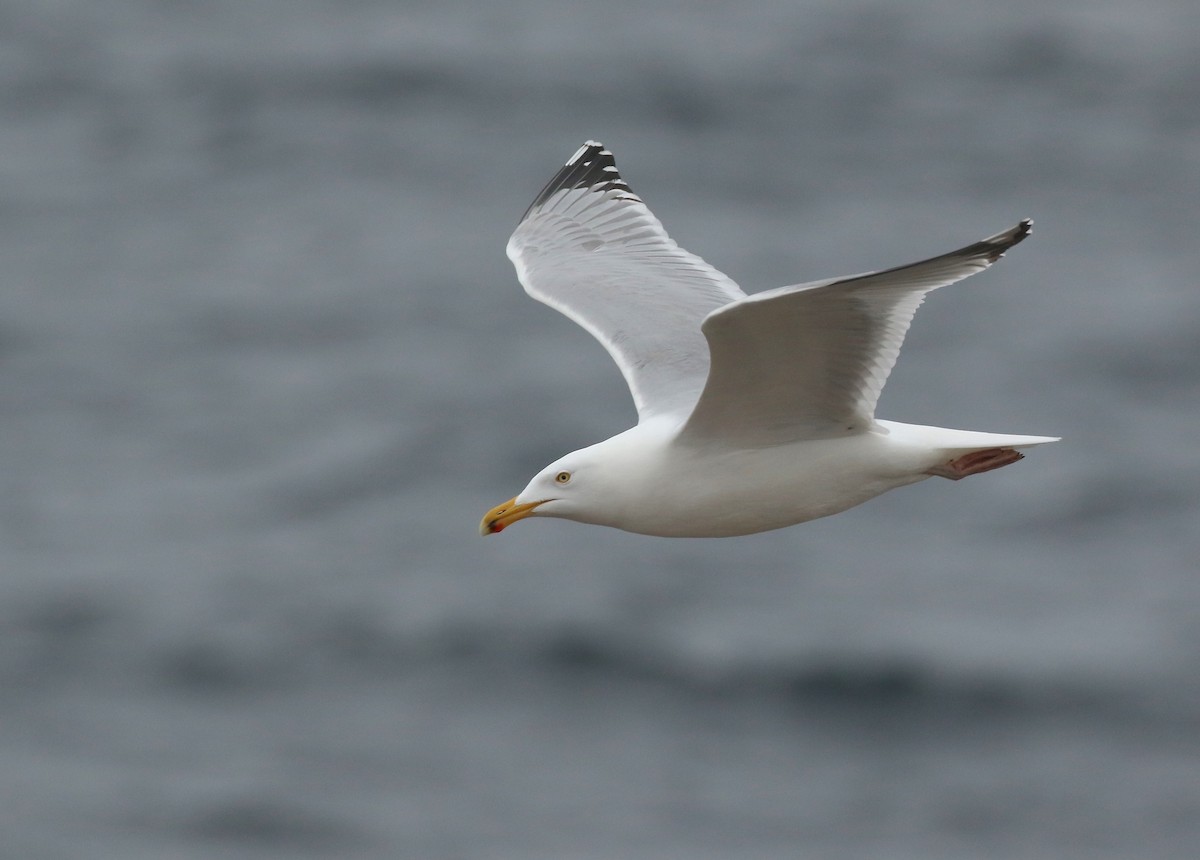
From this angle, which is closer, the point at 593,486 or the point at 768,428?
the point at 768,428

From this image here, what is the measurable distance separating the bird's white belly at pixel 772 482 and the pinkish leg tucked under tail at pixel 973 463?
4.3 inches

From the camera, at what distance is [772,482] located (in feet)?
29.6

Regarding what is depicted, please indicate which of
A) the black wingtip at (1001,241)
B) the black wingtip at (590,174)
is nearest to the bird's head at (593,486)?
the black wingtip at (1001,241)

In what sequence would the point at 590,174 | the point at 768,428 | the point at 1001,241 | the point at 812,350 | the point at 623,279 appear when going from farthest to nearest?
the point at 590,174, the point at 623,279, the point at 768,428, the point at 812,350, the point at 1001,241

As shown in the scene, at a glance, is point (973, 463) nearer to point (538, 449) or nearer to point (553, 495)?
point (553, 495)

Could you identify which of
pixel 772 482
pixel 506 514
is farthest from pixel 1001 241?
pixel 506 514

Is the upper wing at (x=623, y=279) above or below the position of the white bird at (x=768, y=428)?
above

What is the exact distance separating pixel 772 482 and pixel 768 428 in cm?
24

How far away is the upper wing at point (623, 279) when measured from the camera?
10.1 metres

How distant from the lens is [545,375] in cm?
2320

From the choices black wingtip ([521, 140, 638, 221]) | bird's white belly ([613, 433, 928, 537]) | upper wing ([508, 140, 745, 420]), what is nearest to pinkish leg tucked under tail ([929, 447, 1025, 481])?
bird's white belly ([613, 433, 928, 537])

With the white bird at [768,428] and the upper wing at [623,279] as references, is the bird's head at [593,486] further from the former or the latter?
the upper wing at [623,279]

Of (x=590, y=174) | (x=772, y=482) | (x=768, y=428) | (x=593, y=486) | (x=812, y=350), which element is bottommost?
(x=772, y=482)

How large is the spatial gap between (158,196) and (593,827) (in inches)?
421
